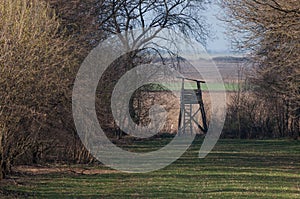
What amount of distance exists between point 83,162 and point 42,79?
6.92m

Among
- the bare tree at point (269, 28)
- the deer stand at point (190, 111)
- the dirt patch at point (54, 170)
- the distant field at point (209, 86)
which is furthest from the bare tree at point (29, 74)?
the deer stand at point (190, 111)

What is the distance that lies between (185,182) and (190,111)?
Answer: 79.0ft

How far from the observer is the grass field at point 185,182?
1409 centimetres

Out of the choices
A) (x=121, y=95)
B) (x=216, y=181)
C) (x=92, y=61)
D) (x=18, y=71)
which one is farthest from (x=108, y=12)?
(x=18, y=71)

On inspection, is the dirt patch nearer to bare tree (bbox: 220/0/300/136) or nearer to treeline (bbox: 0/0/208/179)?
treeline (bbox: 0/0/208/179)

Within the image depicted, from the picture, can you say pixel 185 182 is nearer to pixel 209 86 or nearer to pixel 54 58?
pixel 54 58

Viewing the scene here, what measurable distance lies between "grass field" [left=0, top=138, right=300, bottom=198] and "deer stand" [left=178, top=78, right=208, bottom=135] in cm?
1496

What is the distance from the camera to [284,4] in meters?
15.7

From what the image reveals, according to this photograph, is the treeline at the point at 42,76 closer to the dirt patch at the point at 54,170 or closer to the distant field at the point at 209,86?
the dirt patch at the point at 54,170

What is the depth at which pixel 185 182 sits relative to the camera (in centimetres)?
1670

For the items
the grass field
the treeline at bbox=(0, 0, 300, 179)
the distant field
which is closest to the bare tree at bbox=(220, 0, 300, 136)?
the treeline at bbox=(0, 0, 300, 179)

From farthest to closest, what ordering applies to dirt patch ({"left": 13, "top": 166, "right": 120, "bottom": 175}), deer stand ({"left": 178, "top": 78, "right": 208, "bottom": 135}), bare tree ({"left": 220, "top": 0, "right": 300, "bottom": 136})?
deer stand ({"left": 178, "top": 78, "right": 208, "bottom": 135}) < dirt patch ({"left": 13, "top": 166, "right": 120, "bottom": 175}) < bare tree ({"left": 220, "top": 0, "right": 300, "bottom": 136})

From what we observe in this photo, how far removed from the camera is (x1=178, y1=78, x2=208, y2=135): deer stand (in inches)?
1565

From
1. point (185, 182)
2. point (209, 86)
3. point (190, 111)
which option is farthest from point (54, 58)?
point (190, 111)
